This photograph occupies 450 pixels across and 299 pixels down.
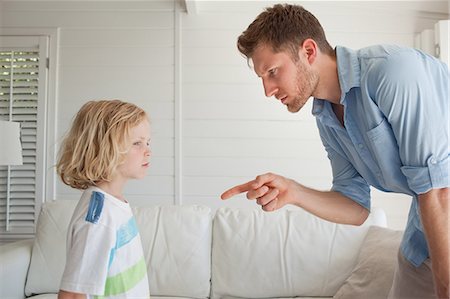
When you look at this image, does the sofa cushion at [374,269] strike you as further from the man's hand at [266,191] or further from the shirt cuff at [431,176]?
the shirt cuff at [431,176]

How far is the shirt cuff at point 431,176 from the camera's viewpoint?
3.35 ft

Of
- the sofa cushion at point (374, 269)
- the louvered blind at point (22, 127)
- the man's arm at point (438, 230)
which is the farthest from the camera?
the louvered blind at point (22, 127)

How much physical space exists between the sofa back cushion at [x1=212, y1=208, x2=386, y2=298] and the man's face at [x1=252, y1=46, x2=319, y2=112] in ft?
4.41

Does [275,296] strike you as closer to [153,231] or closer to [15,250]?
[153,231]

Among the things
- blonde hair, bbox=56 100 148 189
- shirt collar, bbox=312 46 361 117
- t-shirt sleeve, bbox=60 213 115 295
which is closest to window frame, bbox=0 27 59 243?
blonde hair, bbox=56 100 148 189

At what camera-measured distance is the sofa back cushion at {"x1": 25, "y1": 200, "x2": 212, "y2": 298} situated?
2547 millimetres

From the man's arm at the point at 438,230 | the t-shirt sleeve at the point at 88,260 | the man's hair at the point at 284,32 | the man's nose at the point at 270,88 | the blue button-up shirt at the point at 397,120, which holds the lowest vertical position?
the t-shirt sleeve at the point at 88,260

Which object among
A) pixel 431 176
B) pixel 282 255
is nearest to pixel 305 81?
pixel 431 176

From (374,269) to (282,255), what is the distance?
510 millimetres

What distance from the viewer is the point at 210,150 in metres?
3.46

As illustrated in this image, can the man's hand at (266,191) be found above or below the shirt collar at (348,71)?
below

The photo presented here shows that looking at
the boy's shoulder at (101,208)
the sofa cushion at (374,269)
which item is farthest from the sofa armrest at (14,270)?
the sofa cushion at (374,269)

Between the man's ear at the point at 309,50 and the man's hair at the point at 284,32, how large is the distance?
0.01 meters

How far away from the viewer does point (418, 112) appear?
3.46ft
